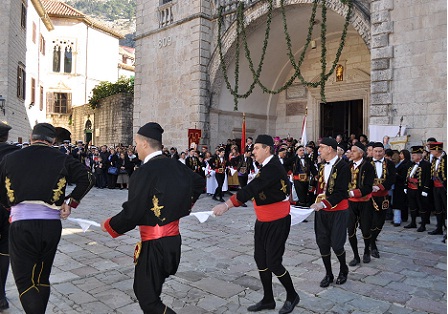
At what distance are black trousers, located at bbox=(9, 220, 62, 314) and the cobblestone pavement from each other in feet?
2.83

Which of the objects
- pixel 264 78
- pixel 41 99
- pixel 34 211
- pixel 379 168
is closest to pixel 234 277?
pixel 34 211

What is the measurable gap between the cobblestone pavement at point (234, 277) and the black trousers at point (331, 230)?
53 cm

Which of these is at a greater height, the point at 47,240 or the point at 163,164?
the point at 163,164

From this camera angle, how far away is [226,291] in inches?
182

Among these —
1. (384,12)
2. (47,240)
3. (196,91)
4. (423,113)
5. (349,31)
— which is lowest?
(47,240)

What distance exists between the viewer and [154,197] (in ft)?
9.90

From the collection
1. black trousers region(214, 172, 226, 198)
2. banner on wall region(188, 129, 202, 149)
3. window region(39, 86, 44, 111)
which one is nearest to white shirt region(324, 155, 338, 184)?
black trousers region(214, 172, 226, 198)

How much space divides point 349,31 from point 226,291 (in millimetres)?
14104

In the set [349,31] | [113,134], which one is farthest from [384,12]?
[113,134]

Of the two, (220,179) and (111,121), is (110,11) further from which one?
(220,179)

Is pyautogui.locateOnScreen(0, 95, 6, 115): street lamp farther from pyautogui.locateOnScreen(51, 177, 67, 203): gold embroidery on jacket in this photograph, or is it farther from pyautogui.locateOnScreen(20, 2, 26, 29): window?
pyautogui.locateOnScreen(51, 177, 67, 203): gold embroidery on jacket

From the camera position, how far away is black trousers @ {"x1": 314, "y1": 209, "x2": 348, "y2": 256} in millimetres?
4742

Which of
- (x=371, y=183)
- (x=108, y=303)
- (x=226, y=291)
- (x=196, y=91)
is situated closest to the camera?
(x=108, y=303)

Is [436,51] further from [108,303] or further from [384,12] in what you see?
[108,303]
